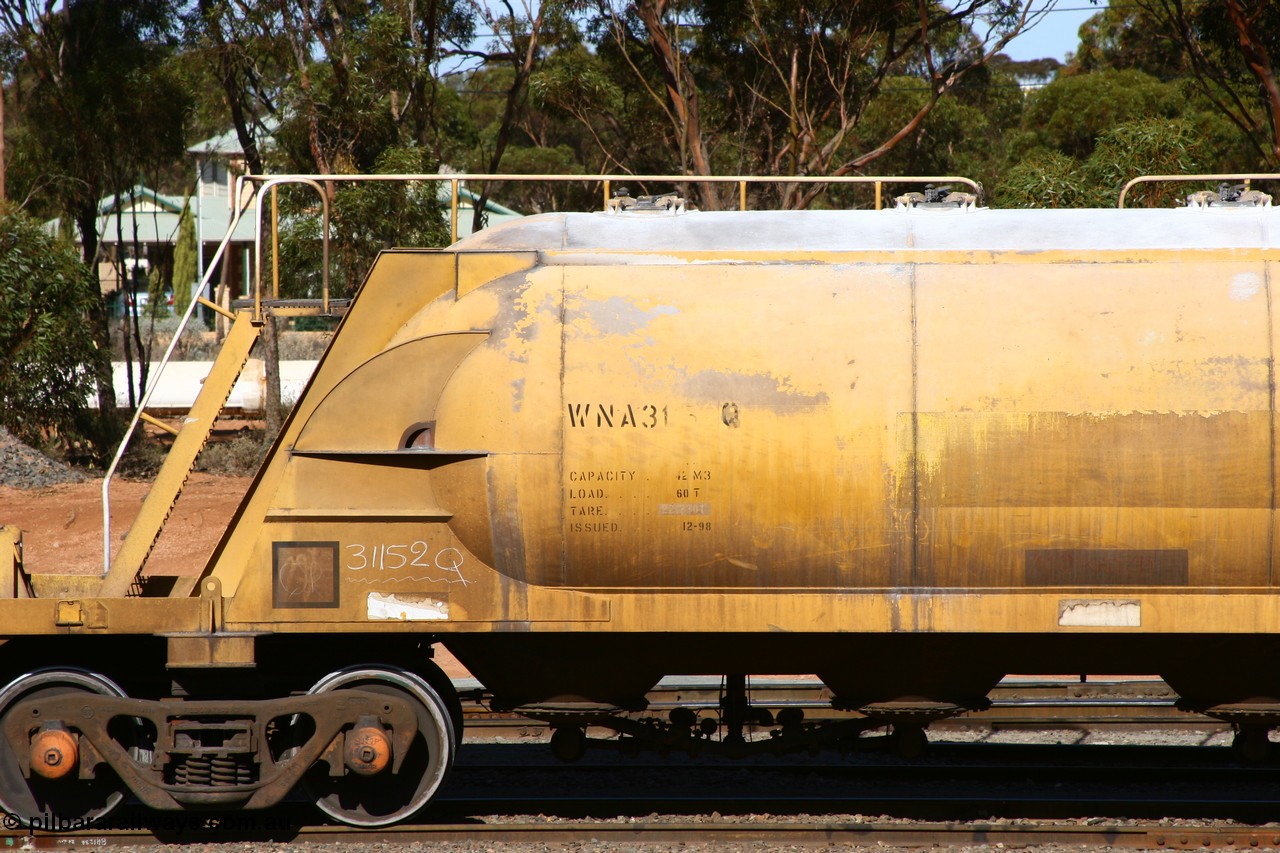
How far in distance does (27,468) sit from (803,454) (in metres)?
20.3

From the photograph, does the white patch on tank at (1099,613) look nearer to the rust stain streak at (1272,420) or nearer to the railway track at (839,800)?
the rust stain streak at (1272,420)

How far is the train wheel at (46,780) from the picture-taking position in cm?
681

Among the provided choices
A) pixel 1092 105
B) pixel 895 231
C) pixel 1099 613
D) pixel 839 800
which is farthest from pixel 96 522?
pixel 1092 105

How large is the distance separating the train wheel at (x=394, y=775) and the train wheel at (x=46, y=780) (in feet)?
4.34

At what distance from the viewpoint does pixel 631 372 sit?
6480mm

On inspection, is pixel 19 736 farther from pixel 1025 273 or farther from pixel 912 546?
pixel 1025 273

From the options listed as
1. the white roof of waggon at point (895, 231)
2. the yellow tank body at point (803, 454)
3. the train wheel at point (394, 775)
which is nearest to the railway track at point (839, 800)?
the train wheel at point (394, 775)

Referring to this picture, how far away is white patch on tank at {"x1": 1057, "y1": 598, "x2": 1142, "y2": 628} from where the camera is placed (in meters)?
6.46

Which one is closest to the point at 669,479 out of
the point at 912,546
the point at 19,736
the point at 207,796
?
the point at 912,546

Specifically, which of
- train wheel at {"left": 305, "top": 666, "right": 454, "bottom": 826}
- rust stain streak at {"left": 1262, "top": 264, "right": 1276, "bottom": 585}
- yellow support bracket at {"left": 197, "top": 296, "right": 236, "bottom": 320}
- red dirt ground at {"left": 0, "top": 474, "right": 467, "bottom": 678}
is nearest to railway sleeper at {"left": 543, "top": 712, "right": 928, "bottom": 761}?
train wheel at {"left": 305, "top": 666, "right": 454, "bottom": 826}

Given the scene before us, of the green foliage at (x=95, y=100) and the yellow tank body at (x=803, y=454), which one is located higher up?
the green foliage at (x=95, y=100)

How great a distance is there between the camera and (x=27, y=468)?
72.6 feet

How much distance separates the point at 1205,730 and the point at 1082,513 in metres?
4.17

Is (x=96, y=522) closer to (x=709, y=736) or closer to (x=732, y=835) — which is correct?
(x=709, y=736)
